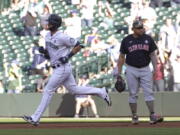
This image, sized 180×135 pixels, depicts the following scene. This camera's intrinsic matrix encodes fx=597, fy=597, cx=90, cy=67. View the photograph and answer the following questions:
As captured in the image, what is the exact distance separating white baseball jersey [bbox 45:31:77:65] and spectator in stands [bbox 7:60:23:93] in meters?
8.69

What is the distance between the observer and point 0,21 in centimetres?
2236

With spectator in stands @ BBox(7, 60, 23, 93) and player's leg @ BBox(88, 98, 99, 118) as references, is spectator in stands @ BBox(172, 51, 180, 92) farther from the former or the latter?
spectator in stands @ BBox(7, 60, 23, 93)

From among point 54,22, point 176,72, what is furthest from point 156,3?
point 54,22

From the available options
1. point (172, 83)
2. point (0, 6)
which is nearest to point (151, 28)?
point (172, 83)

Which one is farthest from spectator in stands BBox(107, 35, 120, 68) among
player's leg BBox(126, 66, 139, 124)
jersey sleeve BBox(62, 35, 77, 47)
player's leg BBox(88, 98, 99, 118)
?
jersey sleeve BBox(62, 35, 77, 47)

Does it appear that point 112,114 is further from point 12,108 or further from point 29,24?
point 29,24

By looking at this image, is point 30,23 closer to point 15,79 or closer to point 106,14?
point 106,14

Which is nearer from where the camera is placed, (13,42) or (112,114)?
(112,114)

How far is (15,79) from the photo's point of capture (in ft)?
63.2

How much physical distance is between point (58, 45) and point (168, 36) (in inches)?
392

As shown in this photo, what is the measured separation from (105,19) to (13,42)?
3.46 metres

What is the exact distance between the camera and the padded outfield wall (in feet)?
59.1

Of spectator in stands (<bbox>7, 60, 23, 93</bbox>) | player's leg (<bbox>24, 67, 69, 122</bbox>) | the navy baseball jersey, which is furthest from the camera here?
spectator in stands (<bbox>7, 60, 23, 93</bbox>)

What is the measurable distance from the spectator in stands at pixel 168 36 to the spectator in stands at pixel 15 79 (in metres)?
4.86
